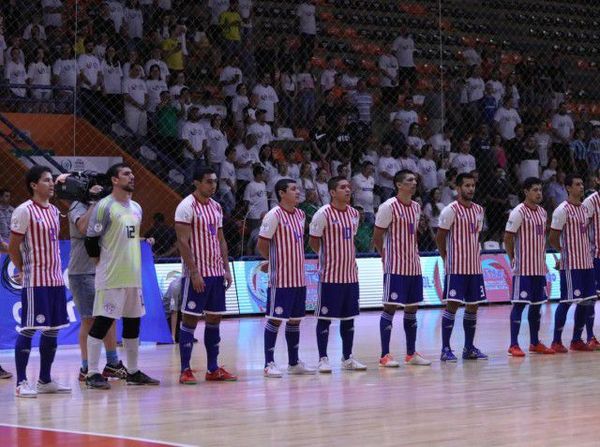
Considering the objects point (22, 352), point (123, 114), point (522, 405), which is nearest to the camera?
point (522, 405)

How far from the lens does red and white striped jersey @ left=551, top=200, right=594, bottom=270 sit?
13383 millimetres

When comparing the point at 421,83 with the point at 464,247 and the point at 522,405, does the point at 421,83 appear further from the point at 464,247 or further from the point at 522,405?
the point at 522,405

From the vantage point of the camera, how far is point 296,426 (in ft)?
27.2

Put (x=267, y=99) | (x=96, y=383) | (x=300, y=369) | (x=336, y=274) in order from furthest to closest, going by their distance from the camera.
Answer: (x=267, y=99)
(x=336, y=274)
(x=300, y=369)
(x=96, y=383)

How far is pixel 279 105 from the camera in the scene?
2100cm

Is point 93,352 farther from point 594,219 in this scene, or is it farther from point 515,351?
point 594,219

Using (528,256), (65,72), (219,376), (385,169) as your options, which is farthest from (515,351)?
(65,72)

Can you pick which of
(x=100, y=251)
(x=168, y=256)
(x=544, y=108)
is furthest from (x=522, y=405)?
(x=544, y=108)

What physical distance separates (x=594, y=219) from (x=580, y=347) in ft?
4.76

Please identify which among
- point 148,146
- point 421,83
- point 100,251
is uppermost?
point 421,83

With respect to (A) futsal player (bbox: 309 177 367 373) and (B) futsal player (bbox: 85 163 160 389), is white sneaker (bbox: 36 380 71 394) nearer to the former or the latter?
(B) futsal player (bbox: 85 163 160 389)

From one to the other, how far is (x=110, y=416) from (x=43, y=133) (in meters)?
10.0

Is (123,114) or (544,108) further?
(544,108)

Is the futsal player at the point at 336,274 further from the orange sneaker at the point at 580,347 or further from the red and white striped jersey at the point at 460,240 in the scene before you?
the orange sneaker at the point at 580,347
